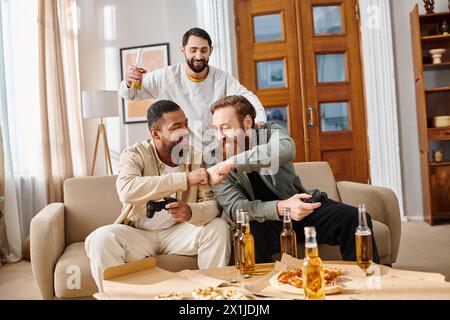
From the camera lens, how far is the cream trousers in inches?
79.4

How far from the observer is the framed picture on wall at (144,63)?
4961mm

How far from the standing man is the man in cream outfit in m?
0.67

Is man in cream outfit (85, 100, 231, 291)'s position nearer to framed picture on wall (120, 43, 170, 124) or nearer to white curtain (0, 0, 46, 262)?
white curtain (0, 0, 46, 262)

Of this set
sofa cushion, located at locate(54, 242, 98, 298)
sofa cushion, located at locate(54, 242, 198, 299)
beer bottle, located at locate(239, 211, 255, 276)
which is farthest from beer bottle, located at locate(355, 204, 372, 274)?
sofa cushion, located at locate(54, 242, 98, 298)

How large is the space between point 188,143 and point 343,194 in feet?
3.08

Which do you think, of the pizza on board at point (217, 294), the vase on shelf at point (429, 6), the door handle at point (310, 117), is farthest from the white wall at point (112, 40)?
the pizza on board at point (217, 294)

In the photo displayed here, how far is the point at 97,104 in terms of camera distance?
4457mm

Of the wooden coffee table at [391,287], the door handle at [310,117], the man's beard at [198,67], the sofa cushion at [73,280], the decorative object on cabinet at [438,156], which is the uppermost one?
the man's beard at [198,67]

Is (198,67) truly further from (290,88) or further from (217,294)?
(290,88)

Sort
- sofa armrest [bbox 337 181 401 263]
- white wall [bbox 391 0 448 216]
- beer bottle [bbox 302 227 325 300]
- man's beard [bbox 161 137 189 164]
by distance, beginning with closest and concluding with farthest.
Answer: beer bottle [bbox 302 227 325 300] < man's beard [bbox 161 137 189 164] < sofa armrest [bbox 337 181 401 263] < white wall [bbox 391 0 448 216]

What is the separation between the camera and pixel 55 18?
4523 mm

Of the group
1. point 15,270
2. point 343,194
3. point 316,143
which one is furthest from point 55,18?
point 343,194

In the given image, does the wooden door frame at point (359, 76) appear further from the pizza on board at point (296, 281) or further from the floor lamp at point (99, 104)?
the pizza on board at point (296, 281)

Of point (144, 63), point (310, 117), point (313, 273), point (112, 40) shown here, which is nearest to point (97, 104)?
point (144, 63)
